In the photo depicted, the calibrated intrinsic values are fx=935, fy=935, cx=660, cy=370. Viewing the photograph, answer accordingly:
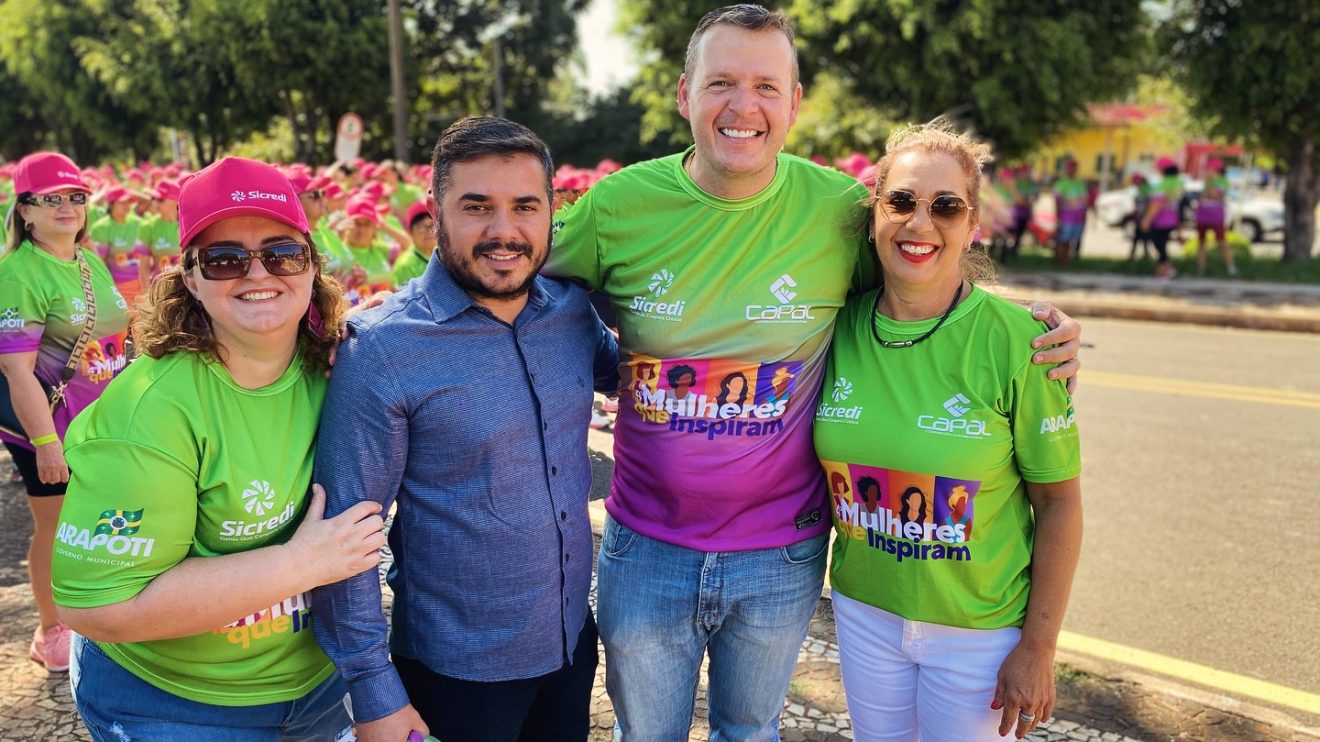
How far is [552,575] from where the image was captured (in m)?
2.20

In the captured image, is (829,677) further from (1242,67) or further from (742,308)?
(1242,67)

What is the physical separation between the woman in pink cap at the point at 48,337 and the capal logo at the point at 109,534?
87.1 inches

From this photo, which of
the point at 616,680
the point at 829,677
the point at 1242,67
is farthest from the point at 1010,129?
→ the point at 616,680

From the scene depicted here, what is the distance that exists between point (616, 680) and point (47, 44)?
36.7 m

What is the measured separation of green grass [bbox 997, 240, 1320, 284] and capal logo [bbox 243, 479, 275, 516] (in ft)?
54.8

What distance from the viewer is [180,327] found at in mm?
1918

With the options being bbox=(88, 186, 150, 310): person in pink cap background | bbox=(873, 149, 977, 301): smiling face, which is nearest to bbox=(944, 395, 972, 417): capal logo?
bbox=(873, 149, 977, 301): smiling face

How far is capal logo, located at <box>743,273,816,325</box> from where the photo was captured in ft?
7.68

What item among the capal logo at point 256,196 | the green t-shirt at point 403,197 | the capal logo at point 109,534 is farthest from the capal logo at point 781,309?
the green t-shirt at point 403,197

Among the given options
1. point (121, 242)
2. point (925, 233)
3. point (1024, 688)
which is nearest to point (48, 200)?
point (925, 233)

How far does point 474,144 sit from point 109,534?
105 centimetres

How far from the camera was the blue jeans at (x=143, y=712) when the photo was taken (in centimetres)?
195

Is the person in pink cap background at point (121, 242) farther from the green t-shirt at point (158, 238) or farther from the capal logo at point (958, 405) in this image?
the capal logo at point (958, 405)

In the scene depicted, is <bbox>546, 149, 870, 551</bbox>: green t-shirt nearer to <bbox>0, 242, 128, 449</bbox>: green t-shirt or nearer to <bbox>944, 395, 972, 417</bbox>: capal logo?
<bbox>944, 395, 972, 417</bbox>: capal logo
